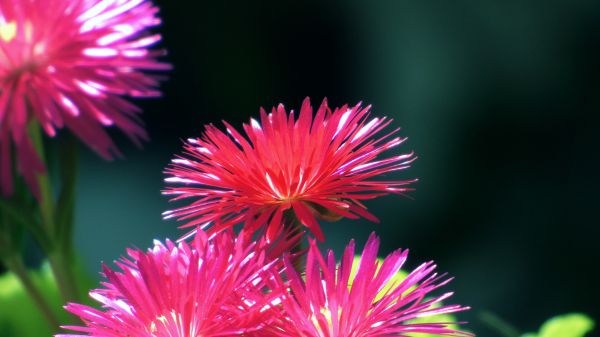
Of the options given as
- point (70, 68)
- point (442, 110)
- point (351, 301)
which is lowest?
point (351, 301)

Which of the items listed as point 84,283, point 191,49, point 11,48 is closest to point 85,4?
point 11,48

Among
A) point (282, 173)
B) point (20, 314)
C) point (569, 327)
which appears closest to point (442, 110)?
point (20, 314)

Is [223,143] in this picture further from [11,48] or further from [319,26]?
[319,26]

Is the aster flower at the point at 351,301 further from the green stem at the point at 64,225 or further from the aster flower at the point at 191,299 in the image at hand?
the green stem at the point at 64,225

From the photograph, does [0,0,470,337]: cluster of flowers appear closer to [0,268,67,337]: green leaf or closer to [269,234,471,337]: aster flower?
[269,234,471,337]: aster flower

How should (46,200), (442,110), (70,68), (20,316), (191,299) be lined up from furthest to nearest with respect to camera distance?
1. (442,110)
2. (20,316)
3. (46,200)
4. (70,68)
5. (191,299)

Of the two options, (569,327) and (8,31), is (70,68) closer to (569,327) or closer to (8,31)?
(8,31)

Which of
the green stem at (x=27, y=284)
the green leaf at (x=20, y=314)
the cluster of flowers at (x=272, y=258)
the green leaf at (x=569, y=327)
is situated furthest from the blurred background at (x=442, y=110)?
the cluster of flowers at (x=272, y=258)
